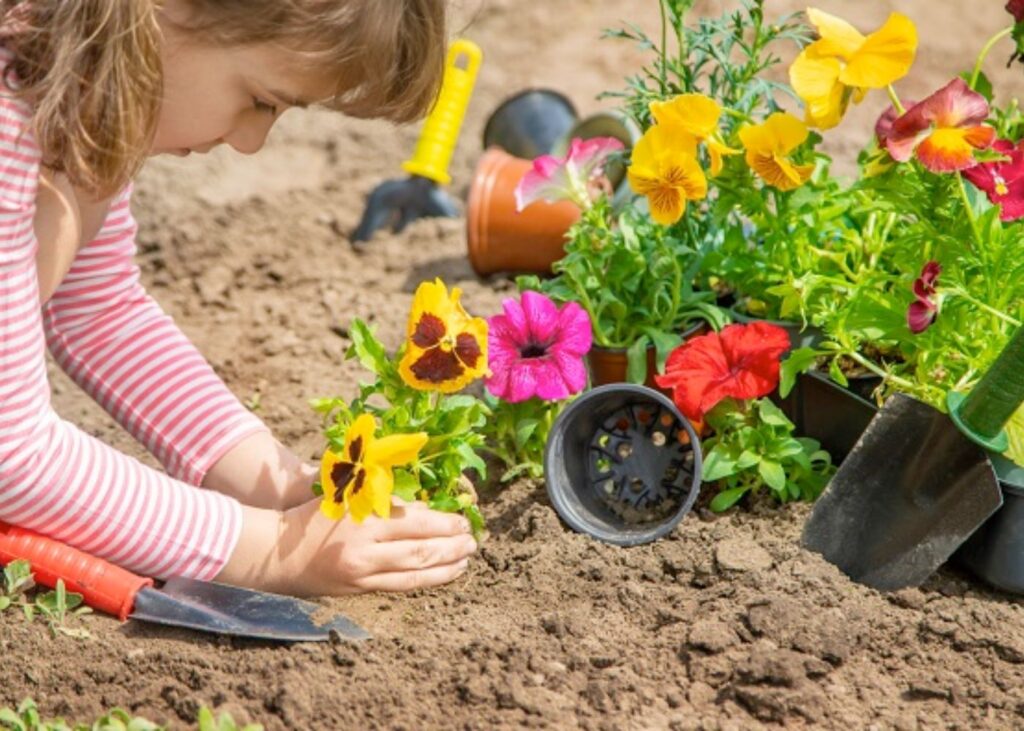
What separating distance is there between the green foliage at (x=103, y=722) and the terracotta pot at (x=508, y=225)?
4.79ft

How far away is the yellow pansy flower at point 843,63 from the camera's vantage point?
207 centimetres

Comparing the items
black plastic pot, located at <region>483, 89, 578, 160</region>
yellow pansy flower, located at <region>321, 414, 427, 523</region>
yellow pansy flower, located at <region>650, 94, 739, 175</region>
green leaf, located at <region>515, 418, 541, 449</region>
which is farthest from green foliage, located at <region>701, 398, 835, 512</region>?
black plastic pot, located at <region>483, 89, 578, 160</region>

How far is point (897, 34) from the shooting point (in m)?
2.06

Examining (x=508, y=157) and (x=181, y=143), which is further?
(x=508, y=157)

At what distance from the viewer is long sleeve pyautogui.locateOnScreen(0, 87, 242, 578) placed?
183cm

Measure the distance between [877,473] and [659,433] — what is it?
0.32 meters

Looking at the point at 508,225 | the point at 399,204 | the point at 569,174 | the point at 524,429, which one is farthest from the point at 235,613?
the point at 399,204

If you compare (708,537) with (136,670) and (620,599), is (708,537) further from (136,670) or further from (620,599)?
(136,670)

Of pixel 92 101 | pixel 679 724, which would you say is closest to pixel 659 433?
pixel 679 724

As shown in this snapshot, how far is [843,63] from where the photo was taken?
2113mm

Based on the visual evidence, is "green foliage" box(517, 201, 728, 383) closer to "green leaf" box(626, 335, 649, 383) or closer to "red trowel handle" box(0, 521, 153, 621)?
"green leaf" box(626, 335, 649, 383)

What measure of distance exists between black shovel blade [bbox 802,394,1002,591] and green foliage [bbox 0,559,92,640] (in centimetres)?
100

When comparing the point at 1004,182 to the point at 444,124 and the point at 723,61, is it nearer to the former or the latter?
the point at 723,61

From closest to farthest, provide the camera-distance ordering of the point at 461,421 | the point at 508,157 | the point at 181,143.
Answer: the point at 181,143 < the point at 461,421 < the point at 508,157
